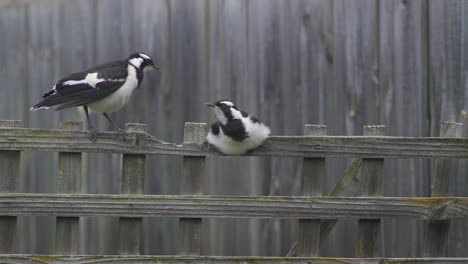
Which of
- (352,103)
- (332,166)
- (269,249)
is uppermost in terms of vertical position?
(352,103)

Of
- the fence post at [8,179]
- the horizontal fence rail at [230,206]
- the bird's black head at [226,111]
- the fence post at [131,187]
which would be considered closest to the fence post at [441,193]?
the horizontal fence rail at [230,206]

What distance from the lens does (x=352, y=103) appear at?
627 cm

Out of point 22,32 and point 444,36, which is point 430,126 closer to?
point 444,36

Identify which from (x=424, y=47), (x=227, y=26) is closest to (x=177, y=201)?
(x=227, y=26)

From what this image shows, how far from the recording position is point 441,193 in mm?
5555

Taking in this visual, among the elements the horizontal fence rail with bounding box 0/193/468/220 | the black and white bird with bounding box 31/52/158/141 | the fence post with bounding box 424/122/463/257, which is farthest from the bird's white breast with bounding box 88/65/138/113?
the fence post with bounding box 424/122/463/257

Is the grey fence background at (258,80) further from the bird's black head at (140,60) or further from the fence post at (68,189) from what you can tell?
the fence post at (68,189)

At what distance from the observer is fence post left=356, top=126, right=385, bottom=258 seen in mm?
5441

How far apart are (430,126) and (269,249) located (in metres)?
1.23

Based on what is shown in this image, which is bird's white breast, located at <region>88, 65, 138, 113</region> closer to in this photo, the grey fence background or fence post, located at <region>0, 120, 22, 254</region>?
the grey fence background

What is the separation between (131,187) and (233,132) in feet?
1.96

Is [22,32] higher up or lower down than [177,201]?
higher up

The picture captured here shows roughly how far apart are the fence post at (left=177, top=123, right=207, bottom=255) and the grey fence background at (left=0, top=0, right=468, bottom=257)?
96 cm

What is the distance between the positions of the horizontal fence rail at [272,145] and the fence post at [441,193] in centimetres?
10
